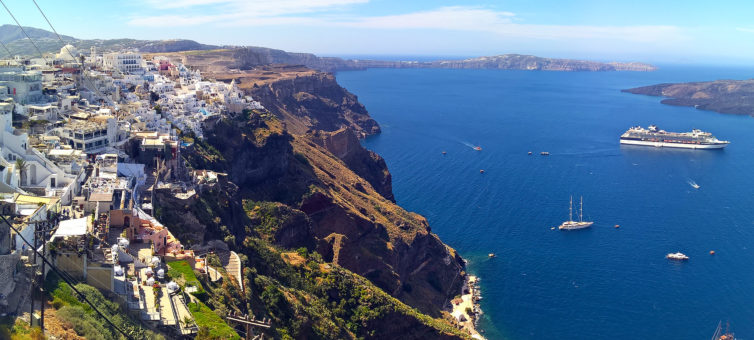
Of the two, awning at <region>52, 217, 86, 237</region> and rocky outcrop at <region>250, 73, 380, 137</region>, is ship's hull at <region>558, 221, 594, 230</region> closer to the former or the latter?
rocky outcrop at <region>250, 73, 380, 137</region>

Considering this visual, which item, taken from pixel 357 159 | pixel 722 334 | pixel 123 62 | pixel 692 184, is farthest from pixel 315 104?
pixel 722 334

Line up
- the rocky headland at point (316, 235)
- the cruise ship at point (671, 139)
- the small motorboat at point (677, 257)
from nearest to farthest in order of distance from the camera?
the rocky headland at point (316, 235)
the small motorboat at point (677, 257)
the cruise ship at point (671, 139)

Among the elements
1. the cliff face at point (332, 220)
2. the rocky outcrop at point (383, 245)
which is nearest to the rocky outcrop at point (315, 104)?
the cliff face at point (332, 220)

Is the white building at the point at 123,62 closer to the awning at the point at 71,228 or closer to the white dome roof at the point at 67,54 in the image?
the white dome roof at the point at 67,54

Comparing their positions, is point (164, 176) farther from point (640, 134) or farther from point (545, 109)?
point (545, 109)

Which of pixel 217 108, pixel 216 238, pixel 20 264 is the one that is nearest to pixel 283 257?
pixel 216 238
